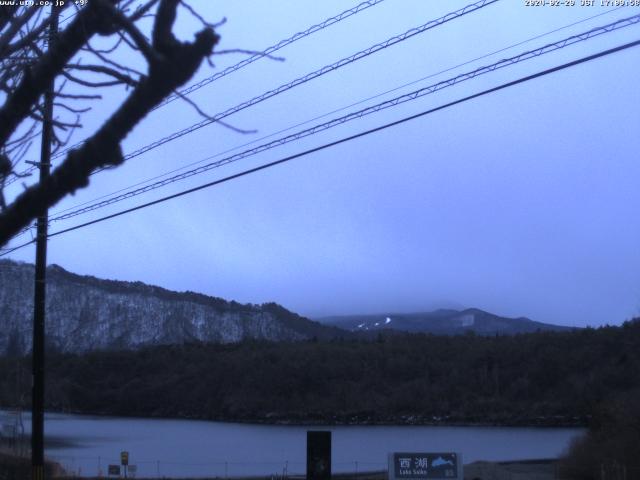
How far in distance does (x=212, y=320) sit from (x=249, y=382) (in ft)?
120

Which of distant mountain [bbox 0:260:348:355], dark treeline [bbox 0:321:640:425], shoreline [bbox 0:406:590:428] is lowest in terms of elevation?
shoreline [bbox 0:406:590:428]

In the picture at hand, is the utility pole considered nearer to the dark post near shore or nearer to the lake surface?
the dark post near shore

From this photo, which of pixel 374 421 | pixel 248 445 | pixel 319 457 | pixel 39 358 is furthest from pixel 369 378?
pixel 39 358

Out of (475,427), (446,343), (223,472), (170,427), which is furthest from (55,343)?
(223,472)

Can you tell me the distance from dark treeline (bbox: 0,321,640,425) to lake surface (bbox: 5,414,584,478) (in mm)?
5951

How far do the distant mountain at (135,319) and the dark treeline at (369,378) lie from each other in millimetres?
7522

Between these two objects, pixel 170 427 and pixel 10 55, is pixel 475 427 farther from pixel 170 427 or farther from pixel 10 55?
pixel 10 55

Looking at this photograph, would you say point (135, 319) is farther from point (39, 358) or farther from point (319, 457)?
point (39, 358)

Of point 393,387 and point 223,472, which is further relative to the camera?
point 393,387

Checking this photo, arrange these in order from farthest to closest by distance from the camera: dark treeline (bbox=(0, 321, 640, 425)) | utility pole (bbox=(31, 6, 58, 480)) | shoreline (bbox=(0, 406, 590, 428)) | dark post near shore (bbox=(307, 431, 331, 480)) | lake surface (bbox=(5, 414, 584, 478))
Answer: dark treeline (bbox=(0, 321, 640, 425))
shoreline (bbox=(0, 406, 590, 428))
lake surface (bbox=(5, 414, 584, 478))
dark post near shore (bbox=(307, 431, 331, 480))
utility pole (bbox=(31, 6, 58, 480))

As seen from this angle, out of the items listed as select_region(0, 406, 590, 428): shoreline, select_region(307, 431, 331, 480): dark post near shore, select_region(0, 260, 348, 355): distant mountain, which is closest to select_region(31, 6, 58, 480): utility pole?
select_region(307, 431, 331, 480): dark post near shore

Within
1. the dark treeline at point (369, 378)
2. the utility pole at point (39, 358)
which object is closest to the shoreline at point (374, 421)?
the dark treeline at point (369, 378)

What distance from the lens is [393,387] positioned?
277 feet

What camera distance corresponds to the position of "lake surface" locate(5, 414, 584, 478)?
136 ft
